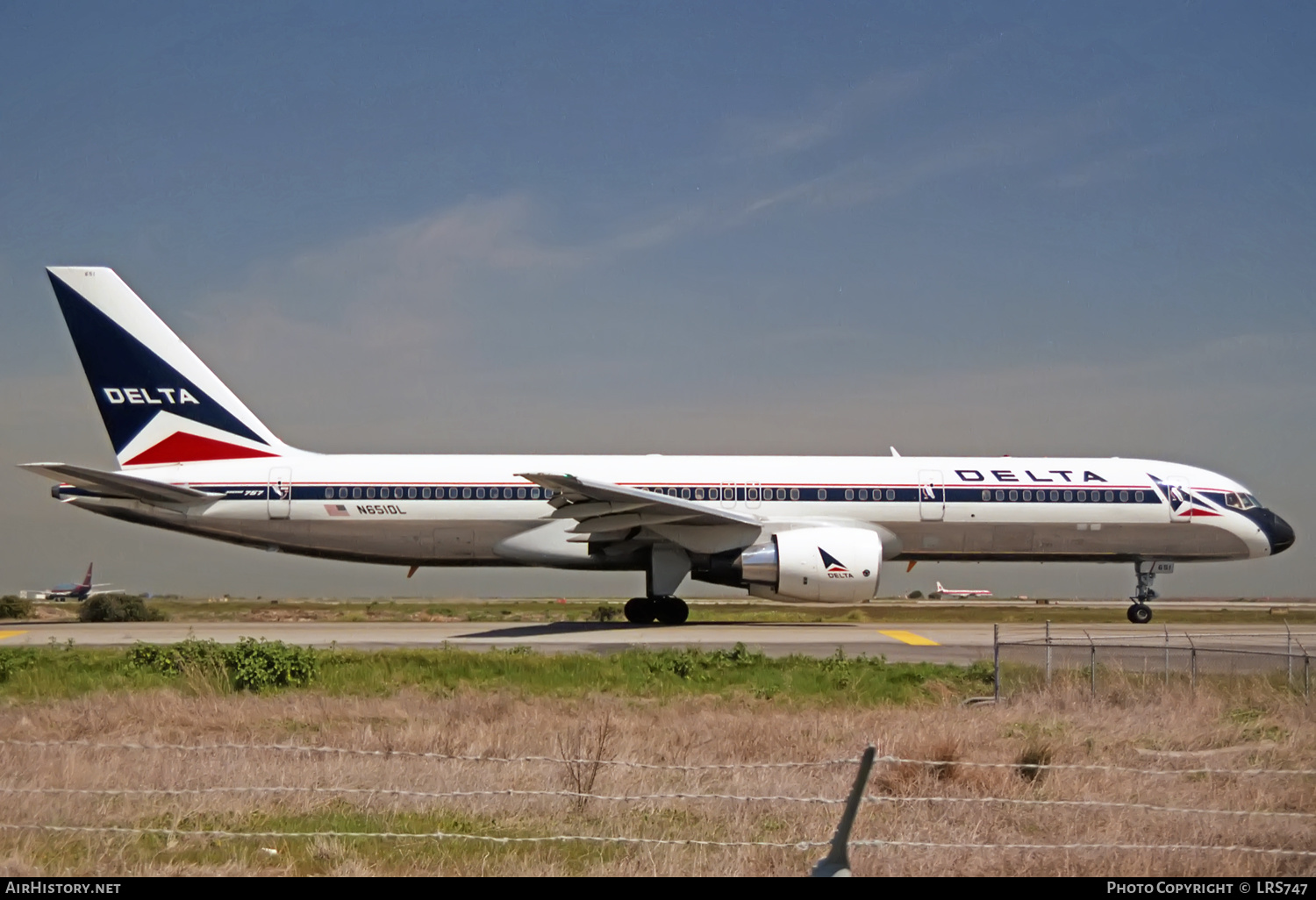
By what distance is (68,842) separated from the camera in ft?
24.2

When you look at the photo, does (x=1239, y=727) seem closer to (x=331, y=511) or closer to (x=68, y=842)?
(x=68, y=842)

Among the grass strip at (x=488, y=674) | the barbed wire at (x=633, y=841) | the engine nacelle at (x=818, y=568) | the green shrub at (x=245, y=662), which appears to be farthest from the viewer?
the engine nacelle at (x=818, y=568)

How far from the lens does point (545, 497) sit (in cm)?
2667

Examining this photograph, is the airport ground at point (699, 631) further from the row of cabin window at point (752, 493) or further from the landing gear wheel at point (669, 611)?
the row of cabin window at point (752, 493)

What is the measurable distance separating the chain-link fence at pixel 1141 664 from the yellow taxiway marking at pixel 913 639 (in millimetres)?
1850

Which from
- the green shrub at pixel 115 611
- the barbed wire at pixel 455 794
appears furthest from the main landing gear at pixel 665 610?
the barbed wire at pixel 455 794

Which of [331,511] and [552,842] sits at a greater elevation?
[331,511]

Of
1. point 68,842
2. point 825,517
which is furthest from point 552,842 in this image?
point 825,517

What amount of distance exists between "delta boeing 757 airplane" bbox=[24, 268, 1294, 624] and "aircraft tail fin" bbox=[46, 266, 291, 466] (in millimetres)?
31

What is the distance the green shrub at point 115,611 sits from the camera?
113ft

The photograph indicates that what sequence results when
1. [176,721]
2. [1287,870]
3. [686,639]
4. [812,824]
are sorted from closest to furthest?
[1287,870] < [812,824] < [176,721] < [686,639]

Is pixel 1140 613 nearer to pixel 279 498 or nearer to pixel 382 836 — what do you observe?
pixel 279 498

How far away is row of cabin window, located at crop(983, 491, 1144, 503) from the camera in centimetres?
2736
